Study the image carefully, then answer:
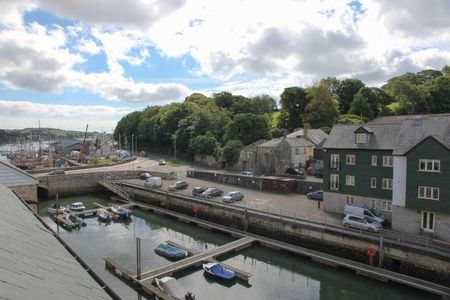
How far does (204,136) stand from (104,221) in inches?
1283

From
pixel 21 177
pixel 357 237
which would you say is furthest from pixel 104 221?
pixel 357 237

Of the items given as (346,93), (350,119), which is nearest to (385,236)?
(350,119)

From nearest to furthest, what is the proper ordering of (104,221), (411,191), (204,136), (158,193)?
(411,191) → (104,221) → (158,193) → (204,136)

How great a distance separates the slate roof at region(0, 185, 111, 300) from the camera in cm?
532

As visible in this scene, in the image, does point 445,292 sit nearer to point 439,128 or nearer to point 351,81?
point 439,128

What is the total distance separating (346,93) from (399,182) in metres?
61.7

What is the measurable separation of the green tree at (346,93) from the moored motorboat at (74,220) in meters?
64.9

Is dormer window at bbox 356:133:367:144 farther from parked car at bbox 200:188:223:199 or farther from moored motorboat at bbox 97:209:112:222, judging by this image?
moored motorboat at bbox 97:209:112:222

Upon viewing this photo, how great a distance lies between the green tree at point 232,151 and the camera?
61000mm

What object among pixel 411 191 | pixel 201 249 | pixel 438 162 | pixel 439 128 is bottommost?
pixel 201 249

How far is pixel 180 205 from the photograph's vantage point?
41750 mm

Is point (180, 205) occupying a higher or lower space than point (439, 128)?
lower

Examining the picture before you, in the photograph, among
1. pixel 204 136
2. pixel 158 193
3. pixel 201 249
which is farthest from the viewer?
pixel 204 136

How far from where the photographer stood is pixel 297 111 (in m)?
80.9
